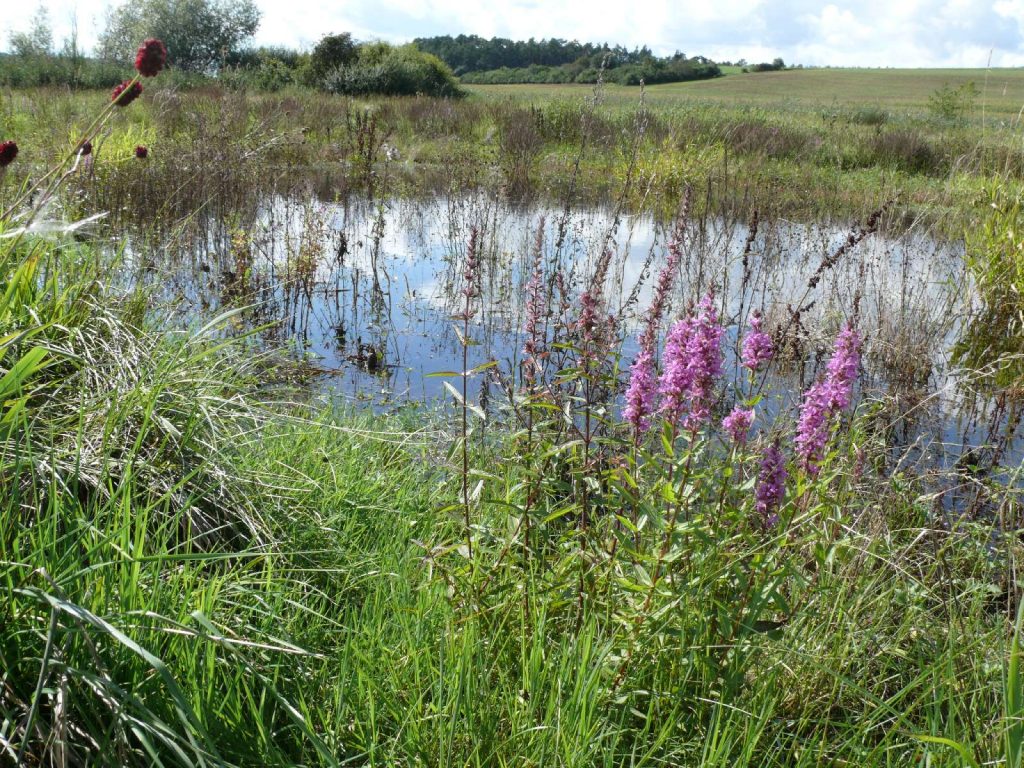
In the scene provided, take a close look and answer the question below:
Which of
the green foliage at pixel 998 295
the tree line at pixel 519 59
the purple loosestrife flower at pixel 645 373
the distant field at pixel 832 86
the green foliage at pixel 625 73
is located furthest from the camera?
the tree line at pixel 519 59

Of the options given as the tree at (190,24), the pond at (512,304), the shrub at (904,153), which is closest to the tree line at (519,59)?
the tree at (190,24)

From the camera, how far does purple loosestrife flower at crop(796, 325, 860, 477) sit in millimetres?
1984

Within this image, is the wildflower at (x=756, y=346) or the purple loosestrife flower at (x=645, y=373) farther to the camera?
the wildflower at (x=756, y=346)

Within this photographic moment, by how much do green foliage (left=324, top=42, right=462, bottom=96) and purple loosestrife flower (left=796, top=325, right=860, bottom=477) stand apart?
21.5 metres

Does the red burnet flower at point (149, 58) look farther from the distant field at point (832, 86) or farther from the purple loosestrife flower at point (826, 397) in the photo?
the distant field at point (832, 86)

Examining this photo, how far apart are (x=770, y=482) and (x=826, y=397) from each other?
9.9 inches

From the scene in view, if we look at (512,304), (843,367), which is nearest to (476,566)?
(843,367)

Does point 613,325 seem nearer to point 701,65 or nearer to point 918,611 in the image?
point 918,611

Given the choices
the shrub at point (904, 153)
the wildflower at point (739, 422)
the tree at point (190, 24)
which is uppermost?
the tree at point (190, 24)

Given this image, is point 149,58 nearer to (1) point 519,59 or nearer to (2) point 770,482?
(2) point 770,482

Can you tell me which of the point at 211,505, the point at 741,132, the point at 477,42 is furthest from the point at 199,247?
the point at 477,42

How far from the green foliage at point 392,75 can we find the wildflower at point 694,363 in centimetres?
2158

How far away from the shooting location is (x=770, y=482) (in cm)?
201

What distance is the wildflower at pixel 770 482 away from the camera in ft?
6.50
